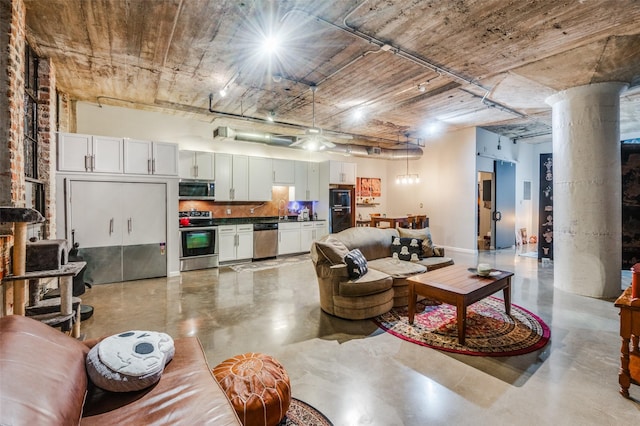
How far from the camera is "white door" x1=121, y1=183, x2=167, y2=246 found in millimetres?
5305

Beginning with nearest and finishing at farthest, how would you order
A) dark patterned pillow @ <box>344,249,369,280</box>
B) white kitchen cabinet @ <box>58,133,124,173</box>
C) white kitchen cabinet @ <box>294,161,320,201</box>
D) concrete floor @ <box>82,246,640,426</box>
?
1. concrete floor @ <box>82,246,640,426</box>
2. dark patterned pillow @ <box>344,249,369,280</box>
3. white kitchen cabinet @ <box>58,133,124,173</box>
4. white kitchen cabinet @ <box>294,161,320,201</box>

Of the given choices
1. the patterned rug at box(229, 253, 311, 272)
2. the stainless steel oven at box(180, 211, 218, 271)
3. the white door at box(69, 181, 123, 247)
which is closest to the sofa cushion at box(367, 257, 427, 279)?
the patterned rug at box(229, 253, 311, 272)

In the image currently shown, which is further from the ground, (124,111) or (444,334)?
(124,111)

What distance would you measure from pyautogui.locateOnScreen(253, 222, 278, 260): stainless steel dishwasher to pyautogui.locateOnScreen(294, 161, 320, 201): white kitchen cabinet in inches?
51.5

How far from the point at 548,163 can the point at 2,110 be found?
29.2 feet

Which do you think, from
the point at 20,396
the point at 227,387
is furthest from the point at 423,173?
the point at 20,396

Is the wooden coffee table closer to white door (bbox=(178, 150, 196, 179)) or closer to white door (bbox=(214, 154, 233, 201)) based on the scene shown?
white door (bbox=(214, 154, 233, 201))

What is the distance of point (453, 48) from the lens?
3711mm

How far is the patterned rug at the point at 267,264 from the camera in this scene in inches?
249

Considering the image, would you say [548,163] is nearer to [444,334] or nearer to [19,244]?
A: [444,334]

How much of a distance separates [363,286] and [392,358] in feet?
3.02

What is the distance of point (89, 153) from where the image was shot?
4.98 meters

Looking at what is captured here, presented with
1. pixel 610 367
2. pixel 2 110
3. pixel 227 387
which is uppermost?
pixel 2 110

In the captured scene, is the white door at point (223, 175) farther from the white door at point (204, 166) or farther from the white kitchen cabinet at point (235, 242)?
the white kitchen cabinet at point (235, 242)
